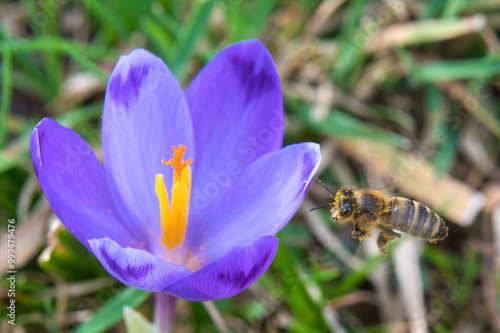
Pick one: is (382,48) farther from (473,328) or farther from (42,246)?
(42,246)

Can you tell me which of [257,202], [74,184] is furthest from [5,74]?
[257,202]

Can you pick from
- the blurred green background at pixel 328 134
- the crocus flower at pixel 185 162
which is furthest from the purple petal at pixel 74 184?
the blurred green background at pixel 328 134

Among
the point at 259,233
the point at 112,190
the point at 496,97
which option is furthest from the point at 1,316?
the point at 496,97

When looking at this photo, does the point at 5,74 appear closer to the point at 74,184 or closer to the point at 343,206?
the point at 74,184

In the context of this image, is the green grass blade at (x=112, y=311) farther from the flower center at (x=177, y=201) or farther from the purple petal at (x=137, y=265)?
the purple petal at (x=137, y=265)

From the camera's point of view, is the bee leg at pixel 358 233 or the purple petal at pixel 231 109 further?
the purple petal at pixel 231 109

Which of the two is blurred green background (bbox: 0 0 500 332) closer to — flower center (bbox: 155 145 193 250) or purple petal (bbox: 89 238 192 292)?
flower center (bbox: 155 145 193 250)

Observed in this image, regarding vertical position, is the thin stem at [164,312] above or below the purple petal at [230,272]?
below
